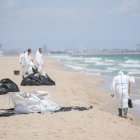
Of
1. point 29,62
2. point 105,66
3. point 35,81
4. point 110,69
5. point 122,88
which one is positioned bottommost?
point 105,66

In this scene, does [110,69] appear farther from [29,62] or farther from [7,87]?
[7,87]

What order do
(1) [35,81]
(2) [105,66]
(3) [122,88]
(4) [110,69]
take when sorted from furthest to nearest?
(2) [105,66], (4) [110,69], (1) [35,81], (3) [122,88]

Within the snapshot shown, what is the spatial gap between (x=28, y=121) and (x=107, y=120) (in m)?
1.89

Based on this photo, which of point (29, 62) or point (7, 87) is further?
point (29, 62)

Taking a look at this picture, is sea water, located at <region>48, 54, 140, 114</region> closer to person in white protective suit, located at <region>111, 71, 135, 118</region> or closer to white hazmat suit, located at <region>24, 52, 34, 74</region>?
person in white protective suit, located at <region>111, 71, 135, 118</region>

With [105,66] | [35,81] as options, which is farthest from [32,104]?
[105,66]

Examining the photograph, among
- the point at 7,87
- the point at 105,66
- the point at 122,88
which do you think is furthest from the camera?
the point at 105,66

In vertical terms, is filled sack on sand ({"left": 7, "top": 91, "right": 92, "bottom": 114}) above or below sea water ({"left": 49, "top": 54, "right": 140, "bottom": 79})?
above

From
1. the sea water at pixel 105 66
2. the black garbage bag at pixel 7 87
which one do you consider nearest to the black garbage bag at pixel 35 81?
the black garbage bag at pixel 7 87

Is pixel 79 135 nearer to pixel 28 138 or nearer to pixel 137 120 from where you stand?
pixel 28 138

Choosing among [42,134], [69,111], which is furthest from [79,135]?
[69,111]

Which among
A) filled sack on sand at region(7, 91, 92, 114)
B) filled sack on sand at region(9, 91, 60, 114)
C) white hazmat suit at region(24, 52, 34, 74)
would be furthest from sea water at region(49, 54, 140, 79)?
filled sack on sand at region(9, 91, 60, 114)

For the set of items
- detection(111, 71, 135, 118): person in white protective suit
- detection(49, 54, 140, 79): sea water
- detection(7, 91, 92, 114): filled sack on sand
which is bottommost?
detection(49, 54, 140, 79): sea water

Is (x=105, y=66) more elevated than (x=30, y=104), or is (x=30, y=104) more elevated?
(x=30, y=104)
